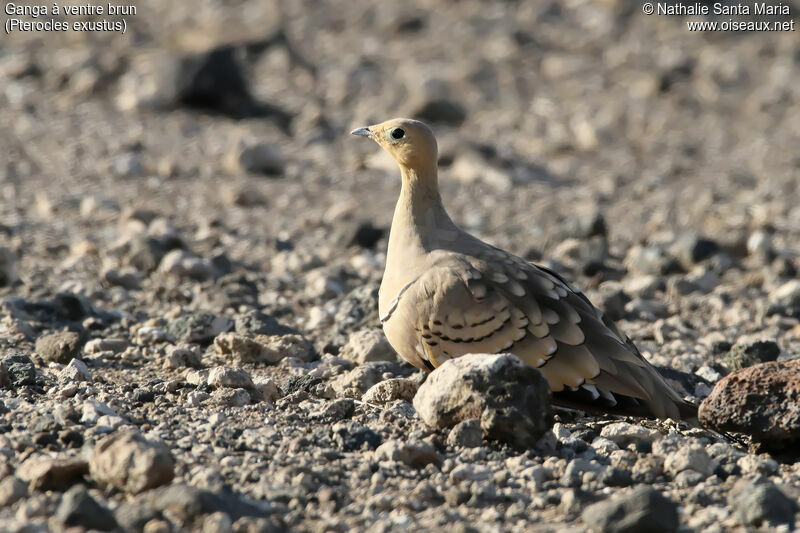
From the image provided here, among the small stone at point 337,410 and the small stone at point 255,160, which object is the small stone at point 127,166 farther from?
the small stone at point 337,410

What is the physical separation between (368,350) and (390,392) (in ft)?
2.80

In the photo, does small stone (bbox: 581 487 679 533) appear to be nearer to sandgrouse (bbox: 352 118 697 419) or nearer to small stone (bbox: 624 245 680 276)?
sandgrouse (bbox: 352 118 697 419)

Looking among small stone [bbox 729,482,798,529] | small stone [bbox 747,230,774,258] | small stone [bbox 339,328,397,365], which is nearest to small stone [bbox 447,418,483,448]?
small stone [bbox 729,482,798,529]

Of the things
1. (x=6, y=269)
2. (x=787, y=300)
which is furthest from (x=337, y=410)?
(x=787, y=300)

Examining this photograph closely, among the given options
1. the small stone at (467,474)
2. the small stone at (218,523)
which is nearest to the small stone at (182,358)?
the small stone at (467,474)

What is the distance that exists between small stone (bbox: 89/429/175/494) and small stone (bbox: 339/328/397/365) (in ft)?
6.60

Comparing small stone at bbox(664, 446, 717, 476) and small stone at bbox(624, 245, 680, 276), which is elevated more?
small stone at bbox(624, 245, 680, 276)

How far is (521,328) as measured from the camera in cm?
478

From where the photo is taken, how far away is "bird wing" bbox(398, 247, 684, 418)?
4.72 metres

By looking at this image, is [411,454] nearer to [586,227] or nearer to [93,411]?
[93,411]

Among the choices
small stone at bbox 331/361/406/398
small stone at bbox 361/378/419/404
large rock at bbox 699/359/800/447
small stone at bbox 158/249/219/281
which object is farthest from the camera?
small stone at bbox 158/249/219/281

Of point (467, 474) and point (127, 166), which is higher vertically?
point (127, 166)

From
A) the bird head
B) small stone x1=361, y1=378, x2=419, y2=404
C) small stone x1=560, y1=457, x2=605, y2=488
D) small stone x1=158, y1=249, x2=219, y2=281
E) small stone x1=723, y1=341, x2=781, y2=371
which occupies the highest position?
the bird head

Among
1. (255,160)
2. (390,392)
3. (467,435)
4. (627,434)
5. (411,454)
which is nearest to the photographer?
(411,454)
